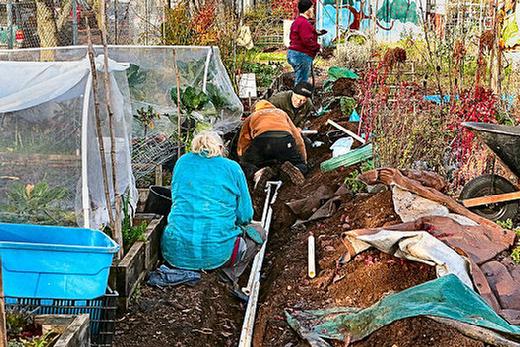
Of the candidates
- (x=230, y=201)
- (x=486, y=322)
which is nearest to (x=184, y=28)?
(x=230, y=201)

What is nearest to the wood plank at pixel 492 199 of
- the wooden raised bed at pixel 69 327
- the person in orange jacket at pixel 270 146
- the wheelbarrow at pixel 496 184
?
the wheelbarrow at pixel 496 184

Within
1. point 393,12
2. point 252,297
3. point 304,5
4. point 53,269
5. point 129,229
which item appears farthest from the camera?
point 393,12

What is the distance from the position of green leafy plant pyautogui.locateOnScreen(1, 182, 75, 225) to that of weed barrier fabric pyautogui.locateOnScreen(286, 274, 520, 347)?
1.71 m

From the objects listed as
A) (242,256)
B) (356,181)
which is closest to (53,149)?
(242,256)

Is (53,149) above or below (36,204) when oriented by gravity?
above

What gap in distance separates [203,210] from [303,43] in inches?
290

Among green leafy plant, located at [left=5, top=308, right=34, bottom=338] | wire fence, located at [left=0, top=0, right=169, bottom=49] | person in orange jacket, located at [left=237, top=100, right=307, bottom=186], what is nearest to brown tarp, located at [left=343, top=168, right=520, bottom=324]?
person in orange jacket, located at [left=237, top=100, right=307, bottom=186]

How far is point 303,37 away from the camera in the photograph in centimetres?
1259

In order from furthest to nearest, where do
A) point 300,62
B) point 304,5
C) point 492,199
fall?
point 300,62 → point 304,5 → point 492,199

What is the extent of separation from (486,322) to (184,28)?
8675 millimetres

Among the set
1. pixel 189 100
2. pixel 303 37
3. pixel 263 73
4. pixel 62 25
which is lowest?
pixel 263 73

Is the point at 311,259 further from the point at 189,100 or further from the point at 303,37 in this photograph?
the point at 303,37

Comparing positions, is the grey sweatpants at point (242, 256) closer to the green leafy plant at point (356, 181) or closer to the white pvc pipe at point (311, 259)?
the white pvc pipe at point (311, 259)

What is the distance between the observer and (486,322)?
154 inches
